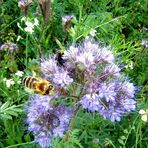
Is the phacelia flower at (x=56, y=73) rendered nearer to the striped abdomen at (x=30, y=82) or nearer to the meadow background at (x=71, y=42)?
the striped abdomen at (x=30, y=82)

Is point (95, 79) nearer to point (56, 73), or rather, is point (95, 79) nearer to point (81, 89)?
point (81, 89)

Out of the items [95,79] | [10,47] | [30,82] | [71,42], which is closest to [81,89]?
[95,79]

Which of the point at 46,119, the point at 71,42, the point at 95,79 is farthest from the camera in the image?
the point at 71,42

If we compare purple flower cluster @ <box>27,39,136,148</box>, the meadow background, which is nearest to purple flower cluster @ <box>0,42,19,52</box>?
the meadow background

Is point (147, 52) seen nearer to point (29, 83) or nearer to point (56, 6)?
point (56, 6)

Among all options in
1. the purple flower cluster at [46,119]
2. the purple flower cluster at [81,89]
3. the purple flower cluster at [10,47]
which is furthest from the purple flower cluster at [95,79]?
the purple flower cluster at [10,47]

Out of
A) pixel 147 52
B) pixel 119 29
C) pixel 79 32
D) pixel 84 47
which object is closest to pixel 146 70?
pixel 147 52

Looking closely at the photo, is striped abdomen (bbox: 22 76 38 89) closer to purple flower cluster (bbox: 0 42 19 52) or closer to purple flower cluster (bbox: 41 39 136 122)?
purple flower cluster (bbox: 41 39 136 122)

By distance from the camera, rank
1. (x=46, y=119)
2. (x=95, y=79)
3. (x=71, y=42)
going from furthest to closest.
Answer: (x=71, y=42)
(x=46, y=119)
(x=95, y=79)
